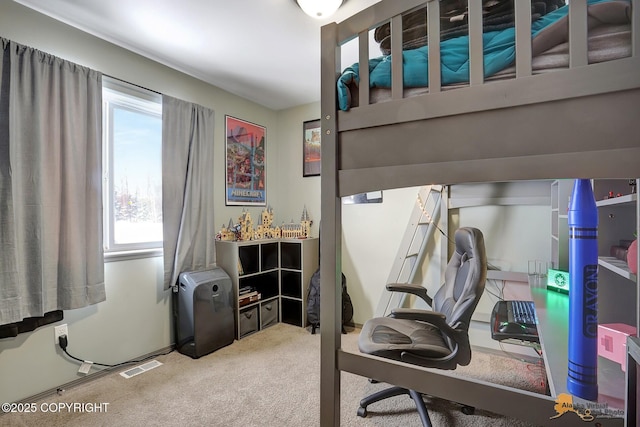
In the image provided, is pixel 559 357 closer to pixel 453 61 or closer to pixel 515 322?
pixel 515 322

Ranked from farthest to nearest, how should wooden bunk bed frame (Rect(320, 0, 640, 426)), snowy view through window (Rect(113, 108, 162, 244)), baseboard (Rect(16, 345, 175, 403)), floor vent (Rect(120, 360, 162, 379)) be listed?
snowy view through window (Rect(113, 108, 162, 244)), floor vent (Rect(120, 360, 162, 379)), baseboard (Rect(16, 345, 175, 403)), wooden bunk bed frame (Rect(320, 0, 640, 426))

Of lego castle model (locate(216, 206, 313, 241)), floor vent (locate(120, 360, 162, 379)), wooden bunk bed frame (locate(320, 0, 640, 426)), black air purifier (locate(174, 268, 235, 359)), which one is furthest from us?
lego castle model (locate(216, 206, 313, 241))

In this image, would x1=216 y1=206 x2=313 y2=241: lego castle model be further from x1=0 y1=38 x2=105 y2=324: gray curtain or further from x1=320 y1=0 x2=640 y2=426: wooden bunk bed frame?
x1=320 y1=0 x2=640 y2=426: wooden bunk bed frame

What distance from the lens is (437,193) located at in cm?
267

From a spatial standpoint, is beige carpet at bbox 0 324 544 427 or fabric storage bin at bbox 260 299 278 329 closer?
beige carpet at bbox 0 324 544 427

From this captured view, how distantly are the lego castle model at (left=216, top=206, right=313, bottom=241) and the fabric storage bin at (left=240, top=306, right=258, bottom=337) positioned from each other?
696mm

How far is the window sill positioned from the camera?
2236 millimetres

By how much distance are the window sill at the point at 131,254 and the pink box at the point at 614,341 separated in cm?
270

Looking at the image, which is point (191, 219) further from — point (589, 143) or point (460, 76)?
point (589, 143)

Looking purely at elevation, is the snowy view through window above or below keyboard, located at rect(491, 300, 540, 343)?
above

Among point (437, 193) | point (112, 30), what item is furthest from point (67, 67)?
point (437, 193)

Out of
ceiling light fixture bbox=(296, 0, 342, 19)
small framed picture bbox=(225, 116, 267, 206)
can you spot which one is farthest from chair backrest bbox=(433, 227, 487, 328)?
small framed picture bbox=(225, 116, 267, 206)

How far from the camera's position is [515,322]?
1.64 metres

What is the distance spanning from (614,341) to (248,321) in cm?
263
